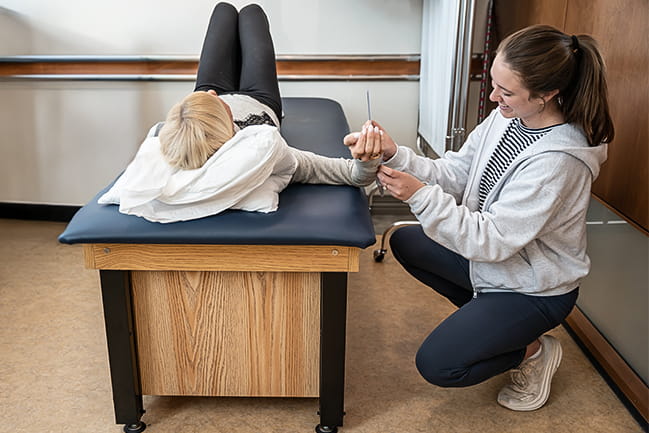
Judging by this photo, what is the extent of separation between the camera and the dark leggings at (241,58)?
231 centimetres

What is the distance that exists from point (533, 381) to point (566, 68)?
77 centimetres

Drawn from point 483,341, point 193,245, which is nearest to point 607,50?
point 483,341

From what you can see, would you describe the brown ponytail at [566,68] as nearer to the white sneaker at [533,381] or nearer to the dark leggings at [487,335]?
the dark leggings at [487,335]

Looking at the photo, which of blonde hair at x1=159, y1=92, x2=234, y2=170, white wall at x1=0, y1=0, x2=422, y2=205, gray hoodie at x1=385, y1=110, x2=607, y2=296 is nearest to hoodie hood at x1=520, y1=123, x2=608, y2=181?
gray hoodie at x1=385, y1=110, x2=607, y2=296

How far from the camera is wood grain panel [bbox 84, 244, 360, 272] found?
149 cm

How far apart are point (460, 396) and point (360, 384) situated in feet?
0.84

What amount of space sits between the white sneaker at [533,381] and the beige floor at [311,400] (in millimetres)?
26

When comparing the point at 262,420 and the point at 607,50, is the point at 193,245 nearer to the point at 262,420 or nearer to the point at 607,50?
the point at 262,420

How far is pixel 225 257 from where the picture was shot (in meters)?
1.51

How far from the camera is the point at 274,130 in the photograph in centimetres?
154

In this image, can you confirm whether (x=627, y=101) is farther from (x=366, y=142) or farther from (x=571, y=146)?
(x=366, y=142)

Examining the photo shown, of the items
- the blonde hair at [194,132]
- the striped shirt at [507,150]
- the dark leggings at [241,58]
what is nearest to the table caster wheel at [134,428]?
the blonde hair at [194,132]

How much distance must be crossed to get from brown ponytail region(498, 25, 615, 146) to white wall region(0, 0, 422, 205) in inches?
54.3

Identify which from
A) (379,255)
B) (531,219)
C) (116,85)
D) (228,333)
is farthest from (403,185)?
(116,85)
